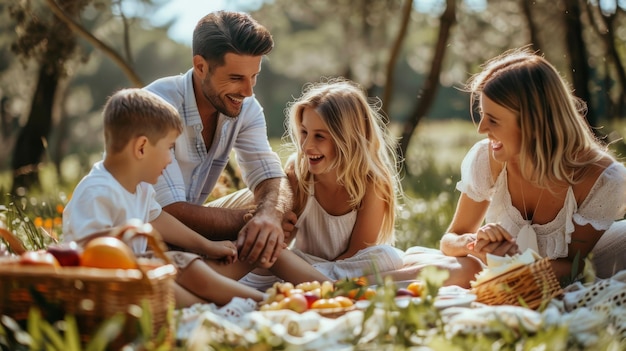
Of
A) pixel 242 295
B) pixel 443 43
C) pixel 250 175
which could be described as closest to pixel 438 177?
pixel 443 43

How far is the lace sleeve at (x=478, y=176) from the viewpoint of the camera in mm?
4707

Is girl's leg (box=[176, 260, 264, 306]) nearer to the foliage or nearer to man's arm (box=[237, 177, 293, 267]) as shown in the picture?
man's arm (box=[237, 177, 293, 267])

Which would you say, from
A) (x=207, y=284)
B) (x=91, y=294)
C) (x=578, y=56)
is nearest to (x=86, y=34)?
(x=207, y=284)

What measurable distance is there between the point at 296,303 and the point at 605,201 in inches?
69.0

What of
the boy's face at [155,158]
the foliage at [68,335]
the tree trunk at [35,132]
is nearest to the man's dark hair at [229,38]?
the boy's face at [155,158]

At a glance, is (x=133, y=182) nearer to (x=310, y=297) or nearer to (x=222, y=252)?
(x=222, y=252)

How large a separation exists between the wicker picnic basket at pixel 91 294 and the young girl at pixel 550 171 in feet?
6.33

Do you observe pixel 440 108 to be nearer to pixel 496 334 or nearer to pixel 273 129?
pixel 273 129

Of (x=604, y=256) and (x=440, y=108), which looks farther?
(x=440, y=108)

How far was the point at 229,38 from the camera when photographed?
478 centimetres

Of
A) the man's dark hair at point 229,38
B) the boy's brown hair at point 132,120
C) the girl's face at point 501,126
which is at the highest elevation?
the man's dark hair at point 229,38

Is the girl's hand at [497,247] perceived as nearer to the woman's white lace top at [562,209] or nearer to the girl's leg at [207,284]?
the woman's white lace top at [562,209]

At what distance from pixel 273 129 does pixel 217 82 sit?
1194 inches

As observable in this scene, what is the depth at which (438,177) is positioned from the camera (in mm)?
8898
